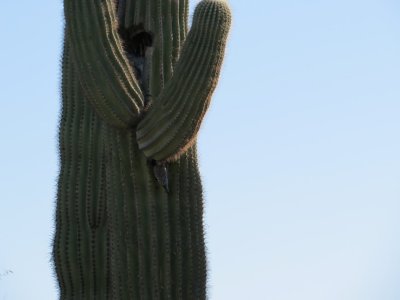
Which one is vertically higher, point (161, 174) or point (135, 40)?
point (135, 40)

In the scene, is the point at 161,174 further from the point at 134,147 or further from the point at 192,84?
the point at 192,84

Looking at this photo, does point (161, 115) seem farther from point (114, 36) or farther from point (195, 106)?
point (114, 36)

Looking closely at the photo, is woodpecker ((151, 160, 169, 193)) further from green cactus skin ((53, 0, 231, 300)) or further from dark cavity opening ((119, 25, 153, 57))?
dark cavity opening ((119, 25, 153, 57))

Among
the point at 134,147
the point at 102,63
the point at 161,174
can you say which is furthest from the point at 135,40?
the point at 161,174

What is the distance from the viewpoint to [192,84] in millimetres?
7059

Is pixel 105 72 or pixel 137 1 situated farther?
pixel 137 1

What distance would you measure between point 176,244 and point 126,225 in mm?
385

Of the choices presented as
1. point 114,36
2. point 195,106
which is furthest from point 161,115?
point 114,36

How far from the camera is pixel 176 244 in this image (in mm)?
7406

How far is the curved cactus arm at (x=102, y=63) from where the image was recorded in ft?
24.2

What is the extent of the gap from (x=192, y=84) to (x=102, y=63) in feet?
2.42

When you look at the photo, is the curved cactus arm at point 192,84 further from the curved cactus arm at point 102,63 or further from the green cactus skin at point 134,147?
the curved cactus arm at point 102,63

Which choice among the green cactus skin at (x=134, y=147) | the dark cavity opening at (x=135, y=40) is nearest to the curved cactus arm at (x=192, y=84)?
the green cactus skin at (x=134, y=147)

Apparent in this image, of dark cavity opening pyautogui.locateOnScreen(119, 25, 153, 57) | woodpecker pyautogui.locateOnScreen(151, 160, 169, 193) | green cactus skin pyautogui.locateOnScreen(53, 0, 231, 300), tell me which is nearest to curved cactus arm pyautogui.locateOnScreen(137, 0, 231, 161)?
green cactus skin pyautogui.locateOnScreen(53, 0, 231, 300)
